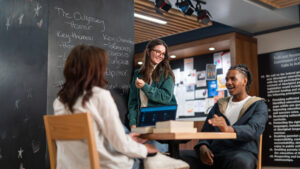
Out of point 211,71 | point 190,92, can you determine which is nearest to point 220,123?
point 211,71

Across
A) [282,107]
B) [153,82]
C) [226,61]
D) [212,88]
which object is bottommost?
[282,107]

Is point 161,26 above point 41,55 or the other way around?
above

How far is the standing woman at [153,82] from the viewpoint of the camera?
3283 mm

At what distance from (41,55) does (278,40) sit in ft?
16.8

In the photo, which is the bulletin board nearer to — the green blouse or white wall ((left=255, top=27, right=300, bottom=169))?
white wall ((left=255, top=27, right=300, bottom=169))

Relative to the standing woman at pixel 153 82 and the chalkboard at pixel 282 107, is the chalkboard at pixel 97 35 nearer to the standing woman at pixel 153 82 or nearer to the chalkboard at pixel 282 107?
the standing woman at pixel 153 82

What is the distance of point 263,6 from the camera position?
19.7 ft

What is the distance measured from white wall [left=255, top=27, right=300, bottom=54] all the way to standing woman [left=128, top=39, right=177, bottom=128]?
424 centimetres

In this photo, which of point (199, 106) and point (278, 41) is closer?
point (278, 41)

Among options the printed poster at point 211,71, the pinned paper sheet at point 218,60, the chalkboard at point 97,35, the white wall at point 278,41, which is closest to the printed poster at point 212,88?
the printed poster at point 211,71

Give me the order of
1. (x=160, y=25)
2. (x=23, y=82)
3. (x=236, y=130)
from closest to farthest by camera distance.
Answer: (x=236, y=130)
(x=23, y=82)
(x=160, y=25)

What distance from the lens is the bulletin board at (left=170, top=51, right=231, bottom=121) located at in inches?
311

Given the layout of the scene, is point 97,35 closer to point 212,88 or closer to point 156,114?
point 156,114

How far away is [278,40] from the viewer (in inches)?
281
